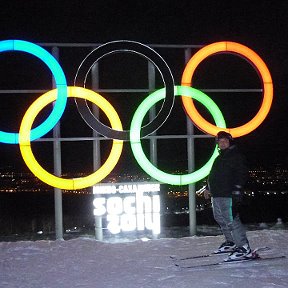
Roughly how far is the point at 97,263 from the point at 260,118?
4497mm

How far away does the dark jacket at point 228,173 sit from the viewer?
7480mm

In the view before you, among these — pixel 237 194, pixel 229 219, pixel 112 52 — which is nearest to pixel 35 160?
pixel 112 52

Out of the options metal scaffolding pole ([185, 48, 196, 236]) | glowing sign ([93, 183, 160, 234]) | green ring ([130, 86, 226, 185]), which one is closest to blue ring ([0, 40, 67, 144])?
green ring ([130, 86, 226, 185])

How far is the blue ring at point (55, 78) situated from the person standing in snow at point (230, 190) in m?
3.41

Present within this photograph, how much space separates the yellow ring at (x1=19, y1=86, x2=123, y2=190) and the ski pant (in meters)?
2.69

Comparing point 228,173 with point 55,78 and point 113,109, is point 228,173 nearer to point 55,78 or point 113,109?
point 113,109

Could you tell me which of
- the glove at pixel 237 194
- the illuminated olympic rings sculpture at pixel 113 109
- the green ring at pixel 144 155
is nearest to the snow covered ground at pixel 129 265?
the glove at pixel 237 194

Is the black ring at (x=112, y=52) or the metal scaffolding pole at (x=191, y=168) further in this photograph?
the metal scaffolding pole at (x=191, y=168)

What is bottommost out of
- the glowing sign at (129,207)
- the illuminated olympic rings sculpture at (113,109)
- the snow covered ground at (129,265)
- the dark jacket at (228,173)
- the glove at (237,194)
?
the snow covered ground at (129,265)

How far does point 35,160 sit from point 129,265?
316 centimetres

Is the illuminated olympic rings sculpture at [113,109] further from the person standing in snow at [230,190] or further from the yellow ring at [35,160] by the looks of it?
the person standing in snow at [230,190]

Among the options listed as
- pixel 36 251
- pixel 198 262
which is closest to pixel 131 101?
pixel 36 251

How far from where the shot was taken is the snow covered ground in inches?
256

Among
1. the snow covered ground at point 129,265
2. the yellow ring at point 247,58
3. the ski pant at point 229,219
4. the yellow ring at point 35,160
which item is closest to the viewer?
the snow covered ground at point 129,265
